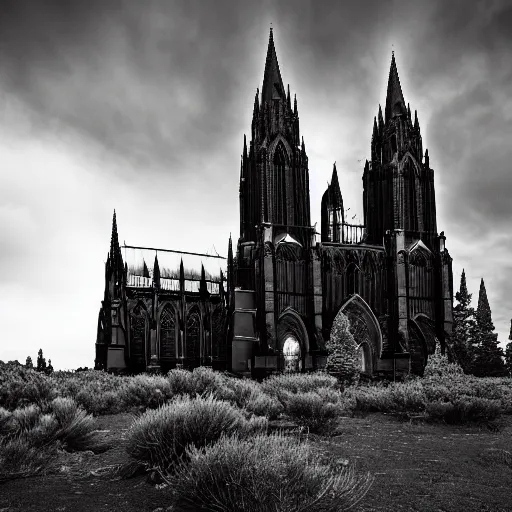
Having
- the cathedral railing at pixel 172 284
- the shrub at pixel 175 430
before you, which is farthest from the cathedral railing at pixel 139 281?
the shrub at pixel 175 430

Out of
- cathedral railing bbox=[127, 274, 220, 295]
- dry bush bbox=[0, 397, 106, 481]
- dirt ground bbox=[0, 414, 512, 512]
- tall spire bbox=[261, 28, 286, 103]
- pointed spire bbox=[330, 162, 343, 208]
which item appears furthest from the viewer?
pointed spire bbox=[330, 162, 343, 208]

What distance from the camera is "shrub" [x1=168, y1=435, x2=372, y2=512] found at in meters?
5.96

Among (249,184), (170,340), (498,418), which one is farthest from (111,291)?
(498,418)

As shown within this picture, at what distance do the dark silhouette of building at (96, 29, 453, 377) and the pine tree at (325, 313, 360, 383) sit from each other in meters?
1.00

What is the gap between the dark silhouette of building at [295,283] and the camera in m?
49.1

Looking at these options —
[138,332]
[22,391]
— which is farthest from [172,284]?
[22,391]

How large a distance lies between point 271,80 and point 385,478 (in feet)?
167

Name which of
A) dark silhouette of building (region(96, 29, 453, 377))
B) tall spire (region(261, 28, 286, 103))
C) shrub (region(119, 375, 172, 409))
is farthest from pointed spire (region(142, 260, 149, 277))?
shrub (region(119, 375, 172, 409))

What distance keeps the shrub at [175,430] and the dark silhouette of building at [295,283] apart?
121 ft

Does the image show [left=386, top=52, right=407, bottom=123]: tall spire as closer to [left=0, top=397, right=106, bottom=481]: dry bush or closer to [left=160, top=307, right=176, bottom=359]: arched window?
[left=160, top=307, right=176, bottom=359]: arched window

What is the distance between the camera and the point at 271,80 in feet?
184

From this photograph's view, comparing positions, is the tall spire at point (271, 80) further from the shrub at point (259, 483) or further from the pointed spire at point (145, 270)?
the shrub at point (259, 483)

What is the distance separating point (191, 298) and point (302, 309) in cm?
1204

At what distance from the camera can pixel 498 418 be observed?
16344 mm
